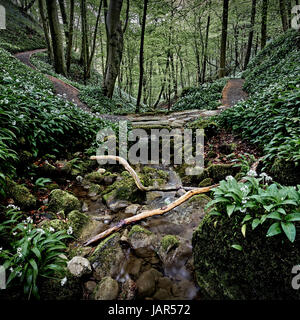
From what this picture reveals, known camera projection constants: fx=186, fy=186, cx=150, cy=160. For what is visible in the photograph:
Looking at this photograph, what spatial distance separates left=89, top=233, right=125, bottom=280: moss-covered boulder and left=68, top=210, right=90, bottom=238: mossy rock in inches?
20.3

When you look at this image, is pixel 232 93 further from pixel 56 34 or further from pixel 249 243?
pixel 56 34

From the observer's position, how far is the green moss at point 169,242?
8.86ft

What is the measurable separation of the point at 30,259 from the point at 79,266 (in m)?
0.55

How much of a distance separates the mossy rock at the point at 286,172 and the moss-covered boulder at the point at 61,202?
3.62m

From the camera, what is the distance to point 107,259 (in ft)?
8.32

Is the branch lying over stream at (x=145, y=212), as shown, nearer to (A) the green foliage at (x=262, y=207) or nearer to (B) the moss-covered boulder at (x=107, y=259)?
(B) the moss-covered boulder at (x=107, y=259)

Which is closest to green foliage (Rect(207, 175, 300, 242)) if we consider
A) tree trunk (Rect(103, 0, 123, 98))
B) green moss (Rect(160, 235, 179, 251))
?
green moss (Rect(160, 235, 179, 251))

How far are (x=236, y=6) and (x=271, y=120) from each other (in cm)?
1885

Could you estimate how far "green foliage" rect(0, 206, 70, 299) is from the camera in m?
1.91

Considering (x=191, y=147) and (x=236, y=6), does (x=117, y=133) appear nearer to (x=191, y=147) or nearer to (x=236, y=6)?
(x=191, y=147)

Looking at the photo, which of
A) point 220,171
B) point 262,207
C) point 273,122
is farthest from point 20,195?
point 273,122

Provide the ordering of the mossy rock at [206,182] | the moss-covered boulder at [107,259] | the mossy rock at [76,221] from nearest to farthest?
the moss-covered boulder at [107,259] → the mossy rock at [76,221] → the mossy rock at [206,182]

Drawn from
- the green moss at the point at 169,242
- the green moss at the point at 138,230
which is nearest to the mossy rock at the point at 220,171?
the green moss at the point at 169,242
